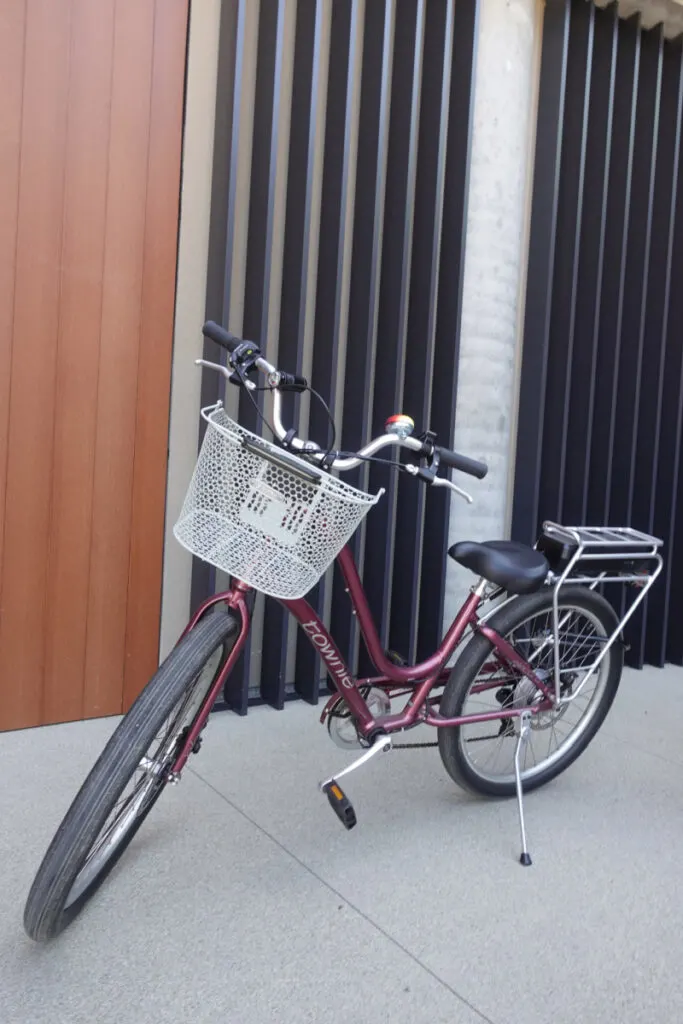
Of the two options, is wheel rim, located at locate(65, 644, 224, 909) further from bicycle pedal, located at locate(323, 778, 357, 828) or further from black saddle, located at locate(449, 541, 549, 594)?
black saddle, located at locate(449, 541, 549, 594)

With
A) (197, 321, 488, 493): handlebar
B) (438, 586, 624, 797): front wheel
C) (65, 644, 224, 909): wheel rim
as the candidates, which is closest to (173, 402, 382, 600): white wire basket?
(197, 321, 488, 493): handlebar

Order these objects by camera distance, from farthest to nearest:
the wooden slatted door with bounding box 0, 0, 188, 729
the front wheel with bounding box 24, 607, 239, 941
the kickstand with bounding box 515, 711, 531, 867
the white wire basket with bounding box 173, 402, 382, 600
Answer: the wooden slatted door with bounding box 0, 0, 188, 729, the kickstand with bounding box 515, 711, 531, 867, the white wire basket with bounding box 173, 402, 382, 600, the front wheel with bounding box 24, 607, 239, 941

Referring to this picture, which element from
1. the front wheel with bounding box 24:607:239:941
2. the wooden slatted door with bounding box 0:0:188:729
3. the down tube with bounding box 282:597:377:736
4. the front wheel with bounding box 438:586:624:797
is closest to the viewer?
the front wheel with bounding box 24:607:239:941

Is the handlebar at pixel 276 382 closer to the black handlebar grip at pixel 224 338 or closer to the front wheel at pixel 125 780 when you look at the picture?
the black handlebar grip at pixel 224 338

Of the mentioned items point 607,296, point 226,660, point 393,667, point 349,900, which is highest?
point 607,296

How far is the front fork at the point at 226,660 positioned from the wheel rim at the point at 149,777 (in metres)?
0.02

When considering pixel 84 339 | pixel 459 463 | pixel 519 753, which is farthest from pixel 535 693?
pixel 84 339

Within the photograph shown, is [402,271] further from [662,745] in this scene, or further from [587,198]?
[662,745]

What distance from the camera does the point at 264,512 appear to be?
5.74 ft

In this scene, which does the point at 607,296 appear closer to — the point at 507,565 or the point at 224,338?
the point at 507,565

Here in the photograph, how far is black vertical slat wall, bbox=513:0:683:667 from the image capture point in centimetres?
372

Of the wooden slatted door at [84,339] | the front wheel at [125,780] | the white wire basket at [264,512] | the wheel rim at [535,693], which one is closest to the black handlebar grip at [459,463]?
the white wire basket at [264,512]

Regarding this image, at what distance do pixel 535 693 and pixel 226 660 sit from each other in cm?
102

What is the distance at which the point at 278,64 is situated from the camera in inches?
113
